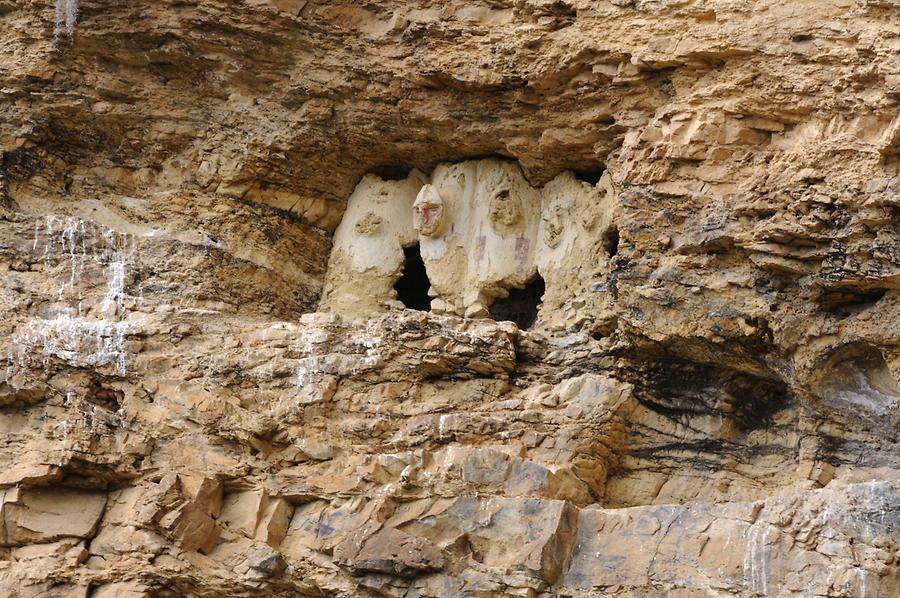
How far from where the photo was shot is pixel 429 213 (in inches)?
596

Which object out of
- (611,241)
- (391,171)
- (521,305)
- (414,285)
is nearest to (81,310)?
(414,285)

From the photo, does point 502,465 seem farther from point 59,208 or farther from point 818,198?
point 59,208

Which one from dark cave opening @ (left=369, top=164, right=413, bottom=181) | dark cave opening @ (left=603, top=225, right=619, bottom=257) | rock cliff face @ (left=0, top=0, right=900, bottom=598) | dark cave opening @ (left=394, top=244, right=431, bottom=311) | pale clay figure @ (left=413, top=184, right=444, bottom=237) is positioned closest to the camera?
rock cliff face @ (left=0, top=0, right=900, bottom=598)

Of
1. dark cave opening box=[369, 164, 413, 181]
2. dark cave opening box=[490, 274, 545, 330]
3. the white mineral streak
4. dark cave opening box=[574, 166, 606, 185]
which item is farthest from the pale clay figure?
the white mineral streak

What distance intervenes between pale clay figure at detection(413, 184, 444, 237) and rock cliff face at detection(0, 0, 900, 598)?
0.04 meters

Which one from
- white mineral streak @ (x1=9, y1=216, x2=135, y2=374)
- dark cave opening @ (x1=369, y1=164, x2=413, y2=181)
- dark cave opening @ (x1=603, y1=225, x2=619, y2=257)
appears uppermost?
dark cave opening @ (x1=369, y1=164, x2=413, y2=181)

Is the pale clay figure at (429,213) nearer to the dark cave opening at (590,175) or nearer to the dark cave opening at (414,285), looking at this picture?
the dark cave opening at (414,285)

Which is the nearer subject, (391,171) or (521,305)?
(521,305)

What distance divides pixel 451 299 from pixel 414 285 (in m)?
1.06

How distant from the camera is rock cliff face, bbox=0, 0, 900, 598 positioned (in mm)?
12148

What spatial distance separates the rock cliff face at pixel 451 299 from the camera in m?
12.1

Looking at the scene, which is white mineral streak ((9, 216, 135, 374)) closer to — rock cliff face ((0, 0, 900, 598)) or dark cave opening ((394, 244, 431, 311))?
rock cliff face ((0, 0, 900, 598))

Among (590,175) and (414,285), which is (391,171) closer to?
(414,285)

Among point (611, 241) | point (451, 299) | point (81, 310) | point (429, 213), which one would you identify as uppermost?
point (429, 213)
